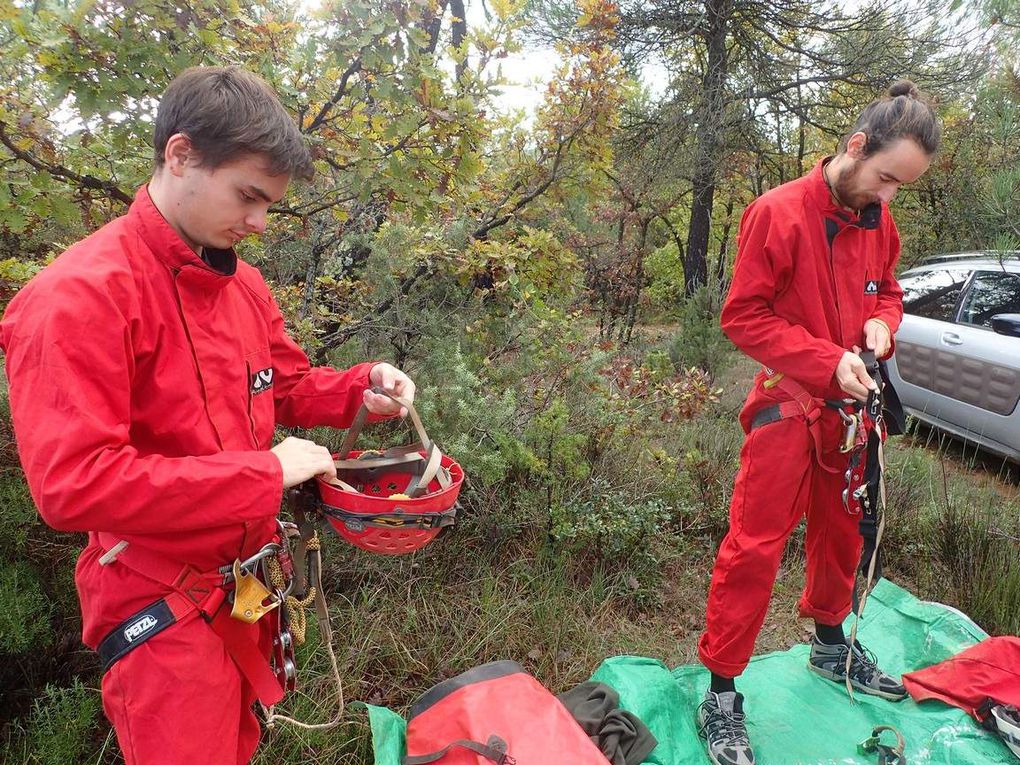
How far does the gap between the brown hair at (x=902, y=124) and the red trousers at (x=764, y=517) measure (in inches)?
36.4

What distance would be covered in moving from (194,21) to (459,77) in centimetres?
106

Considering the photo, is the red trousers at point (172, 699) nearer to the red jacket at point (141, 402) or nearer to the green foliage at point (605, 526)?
the red jacket at point (141, 402)

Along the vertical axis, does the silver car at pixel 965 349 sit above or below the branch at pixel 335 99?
below

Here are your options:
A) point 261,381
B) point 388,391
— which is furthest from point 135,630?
point 388,391

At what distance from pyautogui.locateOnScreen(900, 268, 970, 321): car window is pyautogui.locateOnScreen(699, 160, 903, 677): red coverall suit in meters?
3.88

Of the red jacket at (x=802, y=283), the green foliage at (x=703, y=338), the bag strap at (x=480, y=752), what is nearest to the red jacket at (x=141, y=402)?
the bag strap at (x=480, y=752)

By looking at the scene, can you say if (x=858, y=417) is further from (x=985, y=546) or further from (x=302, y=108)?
(x=302, y=108)

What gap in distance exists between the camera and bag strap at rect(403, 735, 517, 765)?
1974 mm

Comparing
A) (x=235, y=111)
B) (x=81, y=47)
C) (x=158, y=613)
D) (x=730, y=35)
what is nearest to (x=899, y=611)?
(x=158, y=613)

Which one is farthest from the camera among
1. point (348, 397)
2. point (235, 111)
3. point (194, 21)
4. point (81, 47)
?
point (194, 21)

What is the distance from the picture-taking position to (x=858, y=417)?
2191 mm

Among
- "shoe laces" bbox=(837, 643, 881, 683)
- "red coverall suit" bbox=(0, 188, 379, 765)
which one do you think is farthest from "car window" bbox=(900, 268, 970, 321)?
"red coverall suit" bbox=(0, 188, 379, 765)

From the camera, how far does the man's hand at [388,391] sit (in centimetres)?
163

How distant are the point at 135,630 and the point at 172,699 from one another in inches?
6.3
